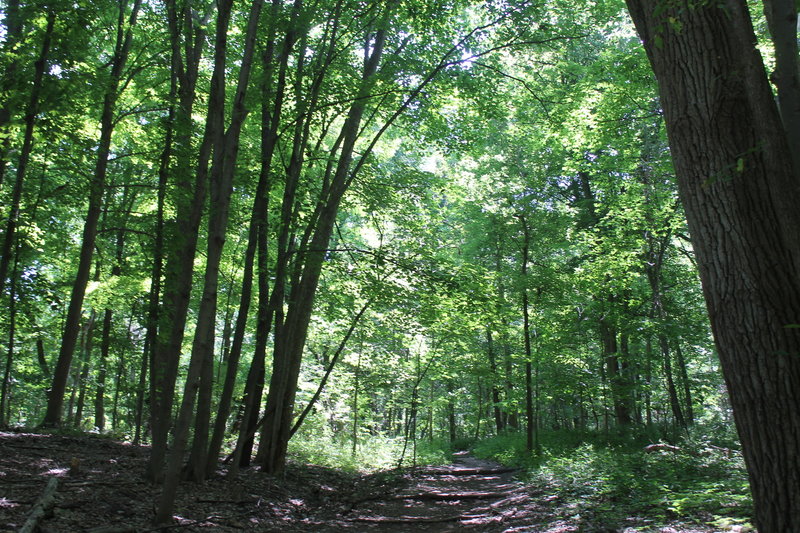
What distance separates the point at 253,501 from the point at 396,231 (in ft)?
25.6

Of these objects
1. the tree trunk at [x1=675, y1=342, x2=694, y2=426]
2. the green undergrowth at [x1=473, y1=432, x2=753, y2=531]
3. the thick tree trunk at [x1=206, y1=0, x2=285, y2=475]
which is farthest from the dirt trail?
the tree trunk at [x1=675, y1=342, x2=694, y2=426]

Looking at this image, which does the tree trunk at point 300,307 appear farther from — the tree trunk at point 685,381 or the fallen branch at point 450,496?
the tree trunk at point 685,381

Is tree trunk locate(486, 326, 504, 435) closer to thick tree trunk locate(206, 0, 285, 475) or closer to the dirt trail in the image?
the dirt trail

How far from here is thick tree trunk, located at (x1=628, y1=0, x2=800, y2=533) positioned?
275 centimetres

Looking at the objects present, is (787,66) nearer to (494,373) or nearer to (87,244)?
(87,244)

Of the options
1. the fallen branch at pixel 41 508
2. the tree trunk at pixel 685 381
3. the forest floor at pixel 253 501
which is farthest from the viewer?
the tree trunk at pixel 685 381

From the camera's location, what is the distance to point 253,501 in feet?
22.9

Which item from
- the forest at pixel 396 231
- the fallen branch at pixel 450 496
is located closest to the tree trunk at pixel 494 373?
the forest at pixel 396 231

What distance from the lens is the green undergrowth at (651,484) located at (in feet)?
17.1

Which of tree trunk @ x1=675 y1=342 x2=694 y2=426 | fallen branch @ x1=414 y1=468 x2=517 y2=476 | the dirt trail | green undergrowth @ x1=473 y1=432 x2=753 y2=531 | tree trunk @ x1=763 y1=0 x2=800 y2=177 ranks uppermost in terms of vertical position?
tree trunk @ x1=763 y1=0 x2=800 y2=177

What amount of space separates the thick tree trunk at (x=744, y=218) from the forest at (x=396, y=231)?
0.04ft

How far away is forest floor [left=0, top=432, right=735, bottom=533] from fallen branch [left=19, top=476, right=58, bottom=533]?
2.4 inches

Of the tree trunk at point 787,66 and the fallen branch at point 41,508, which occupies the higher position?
the tree trunk at point 787,66

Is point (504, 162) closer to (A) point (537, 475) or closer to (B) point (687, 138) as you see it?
(A) point (537, 475)
